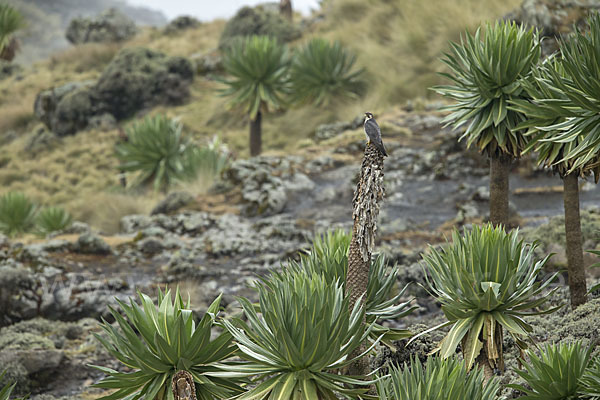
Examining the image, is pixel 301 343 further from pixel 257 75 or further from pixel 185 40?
pixel 185 40

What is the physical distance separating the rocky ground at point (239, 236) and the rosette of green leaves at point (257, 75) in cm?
162

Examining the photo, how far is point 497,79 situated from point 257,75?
10254 millimetres

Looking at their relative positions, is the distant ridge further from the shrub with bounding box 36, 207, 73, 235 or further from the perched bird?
the perched bird

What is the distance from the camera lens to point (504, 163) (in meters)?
5.72

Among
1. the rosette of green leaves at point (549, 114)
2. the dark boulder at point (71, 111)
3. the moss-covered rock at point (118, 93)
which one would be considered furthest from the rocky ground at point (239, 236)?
the dark boulder at point (71, 111)

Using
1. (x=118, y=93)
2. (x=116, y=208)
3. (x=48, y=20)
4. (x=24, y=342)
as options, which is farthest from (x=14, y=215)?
(x=48, y=20)

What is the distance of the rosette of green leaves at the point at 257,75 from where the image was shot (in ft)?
48.3

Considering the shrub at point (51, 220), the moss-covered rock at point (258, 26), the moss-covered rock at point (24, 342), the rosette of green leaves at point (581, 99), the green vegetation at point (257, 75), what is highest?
the moss-covered rock at point (258, 26)

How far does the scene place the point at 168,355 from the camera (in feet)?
11.0

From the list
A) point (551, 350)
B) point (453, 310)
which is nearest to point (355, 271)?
point (453, 310)

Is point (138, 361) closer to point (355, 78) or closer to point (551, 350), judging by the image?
point (551, 350)

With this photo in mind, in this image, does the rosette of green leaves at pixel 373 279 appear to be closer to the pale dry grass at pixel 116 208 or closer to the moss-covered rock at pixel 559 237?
the moss-covered rock at pixel 559 237

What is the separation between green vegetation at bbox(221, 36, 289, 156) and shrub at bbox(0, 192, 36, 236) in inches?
211

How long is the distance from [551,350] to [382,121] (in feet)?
40.0
